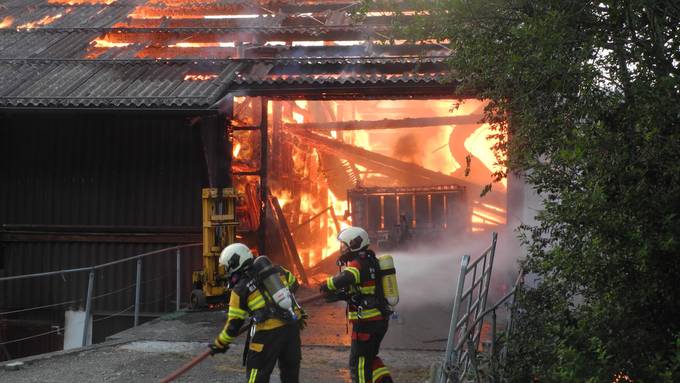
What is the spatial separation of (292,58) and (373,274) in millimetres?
6805

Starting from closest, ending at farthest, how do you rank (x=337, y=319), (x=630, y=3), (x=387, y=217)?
(x=630, y=3) < (x=337, y=319) < (x=387, y=217)

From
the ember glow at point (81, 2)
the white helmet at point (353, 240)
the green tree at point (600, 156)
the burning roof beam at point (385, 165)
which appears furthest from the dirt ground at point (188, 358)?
the ember glow at point (81, 2)

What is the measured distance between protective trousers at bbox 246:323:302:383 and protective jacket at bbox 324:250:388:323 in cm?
71

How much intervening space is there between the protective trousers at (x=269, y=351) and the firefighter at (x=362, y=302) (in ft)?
2.39

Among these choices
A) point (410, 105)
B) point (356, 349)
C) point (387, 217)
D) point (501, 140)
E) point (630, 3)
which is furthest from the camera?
point (410, 105)

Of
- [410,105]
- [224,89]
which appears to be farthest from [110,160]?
[410,105]

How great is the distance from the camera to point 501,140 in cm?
719

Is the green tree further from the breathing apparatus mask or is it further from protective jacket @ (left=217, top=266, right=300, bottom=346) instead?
the breathing apparatus mask

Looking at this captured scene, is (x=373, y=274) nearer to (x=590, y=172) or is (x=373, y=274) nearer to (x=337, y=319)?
(x=590, y=172)

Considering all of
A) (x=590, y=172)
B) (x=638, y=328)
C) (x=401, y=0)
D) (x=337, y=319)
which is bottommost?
(x=337, y=319)

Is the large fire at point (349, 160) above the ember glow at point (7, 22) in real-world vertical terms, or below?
below

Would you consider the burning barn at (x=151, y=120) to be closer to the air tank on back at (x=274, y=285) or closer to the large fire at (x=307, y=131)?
the large fire at (x=307, y=131)

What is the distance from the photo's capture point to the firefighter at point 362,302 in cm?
657

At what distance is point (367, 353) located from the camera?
659 cm
